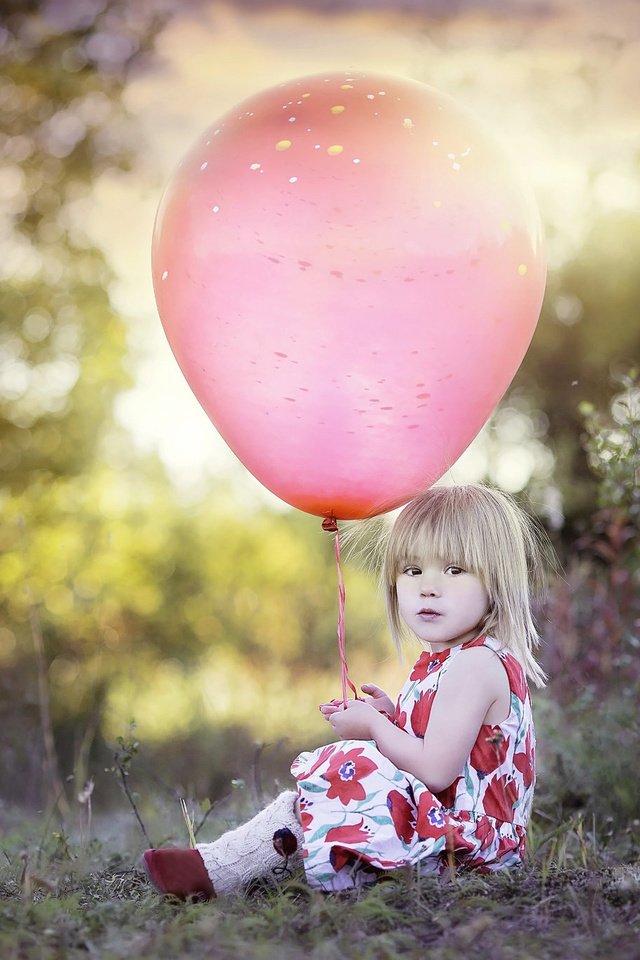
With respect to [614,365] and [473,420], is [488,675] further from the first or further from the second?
[614,365]

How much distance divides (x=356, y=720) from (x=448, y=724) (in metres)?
0.20

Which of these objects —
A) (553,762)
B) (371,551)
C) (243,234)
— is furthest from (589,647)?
(243,234)

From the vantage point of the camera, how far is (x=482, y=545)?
2.15m

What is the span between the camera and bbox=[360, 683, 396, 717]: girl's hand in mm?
2337

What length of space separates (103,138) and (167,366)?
182 centimetres

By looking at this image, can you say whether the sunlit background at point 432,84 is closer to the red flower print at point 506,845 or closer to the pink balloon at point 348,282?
the pink balloon at point 348,282

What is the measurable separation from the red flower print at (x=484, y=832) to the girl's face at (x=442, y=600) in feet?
1.17

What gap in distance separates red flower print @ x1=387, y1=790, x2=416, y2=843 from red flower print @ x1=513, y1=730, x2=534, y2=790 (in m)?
0.26

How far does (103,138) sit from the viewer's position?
27.4 feet

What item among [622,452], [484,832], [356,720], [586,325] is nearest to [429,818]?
[484,832]

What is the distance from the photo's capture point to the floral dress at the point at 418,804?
1954 mm

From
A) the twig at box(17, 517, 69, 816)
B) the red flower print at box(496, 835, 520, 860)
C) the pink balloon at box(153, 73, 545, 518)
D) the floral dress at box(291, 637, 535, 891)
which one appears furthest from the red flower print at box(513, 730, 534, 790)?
the twig at box(17, 517, 69, 816)

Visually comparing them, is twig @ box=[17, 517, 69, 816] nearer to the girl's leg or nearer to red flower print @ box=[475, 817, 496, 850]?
the girl's leg

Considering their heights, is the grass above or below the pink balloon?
below
